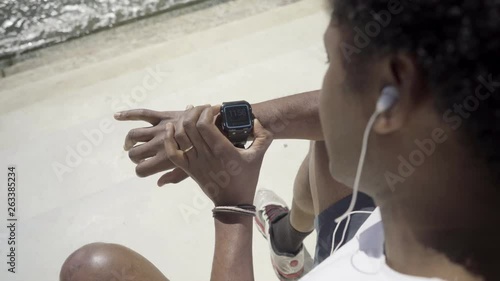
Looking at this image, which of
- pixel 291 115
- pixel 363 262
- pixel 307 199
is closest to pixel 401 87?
pixel 363 262

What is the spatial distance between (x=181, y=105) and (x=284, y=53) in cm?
40

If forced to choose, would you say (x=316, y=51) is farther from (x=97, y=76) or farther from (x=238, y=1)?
(x=97, y=76)

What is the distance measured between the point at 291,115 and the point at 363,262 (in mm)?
423

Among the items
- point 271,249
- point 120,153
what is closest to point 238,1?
point 120,153

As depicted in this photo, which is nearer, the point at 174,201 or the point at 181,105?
the point at 174,201

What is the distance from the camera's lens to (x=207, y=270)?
1267mm

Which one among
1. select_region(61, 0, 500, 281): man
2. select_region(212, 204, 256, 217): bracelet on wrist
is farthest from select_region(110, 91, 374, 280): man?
select_region(61, 0, 500, 281): man

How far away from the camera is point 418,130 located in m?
0.46

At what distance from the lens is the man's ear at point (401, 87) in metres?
0.43

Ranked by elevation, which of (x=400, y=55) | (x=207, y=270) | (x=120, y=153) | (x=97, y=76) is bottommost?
(x=207, y=270)

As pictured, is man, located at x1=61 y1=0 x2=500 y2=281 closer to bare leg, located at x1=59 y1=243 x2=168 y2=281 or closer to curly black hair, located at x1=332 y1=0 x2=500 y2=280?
curly black hair, located at x1=332 y1=0 x2=500 y2=280

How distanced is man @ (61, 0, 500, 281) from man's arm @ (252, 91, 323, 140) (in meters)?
0.36

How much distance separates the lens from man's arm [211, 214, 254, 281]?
31.2 inches

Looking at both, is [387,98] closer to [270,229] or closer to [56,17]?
[270,229]
